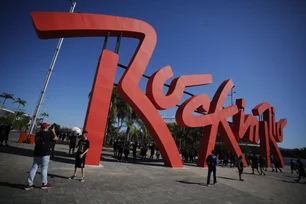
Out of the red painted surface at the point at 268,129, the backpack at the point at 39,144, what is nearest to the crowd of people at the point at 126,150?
the backpack at the point at 39,144

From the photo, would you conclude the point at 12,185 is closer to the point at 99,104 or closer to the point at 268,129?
the point at 99,104

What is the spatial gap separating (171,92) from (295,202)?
8.15m

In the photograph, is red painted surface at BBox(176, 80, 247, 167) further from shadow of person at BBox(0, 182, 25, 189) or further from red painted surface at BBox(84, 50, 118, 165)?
shadow of person at BBox(0, 182, 25, 189)

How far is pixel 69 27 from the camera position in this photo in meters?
7.96

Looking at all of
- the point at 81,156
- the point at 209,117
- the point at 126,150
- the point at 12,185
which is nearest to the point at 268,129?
the point at 209,117

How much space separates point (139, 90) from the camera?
10125 mm

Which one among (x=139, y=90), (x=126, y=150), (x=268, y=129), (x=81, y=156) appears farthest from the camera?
(x=268, y=129)

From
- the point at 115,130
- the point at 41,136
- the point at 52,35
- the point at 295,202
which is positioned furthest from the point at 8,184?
the point at 115,130

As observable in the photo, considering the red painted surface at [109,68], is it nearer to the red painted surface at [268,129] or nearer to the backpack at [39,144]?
the backpack at [39,144]

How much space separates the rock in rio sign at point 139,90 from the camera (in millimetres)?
8281

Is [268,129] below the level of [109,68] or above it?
below

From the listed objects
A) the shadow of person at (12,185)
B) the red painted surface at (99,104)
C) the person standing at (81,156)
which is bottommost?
the shadow of person at (12,185)

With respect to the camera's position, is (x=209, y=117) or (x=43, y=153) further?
(x=209, y=117)

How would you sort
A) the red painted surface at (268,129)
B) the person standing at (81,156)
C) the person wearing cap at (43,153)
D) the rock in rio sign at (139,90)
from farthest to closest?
the red painted surface at (268,129), the rock in rio sign at (139,90), the person standing at (81,156), the person wearing cap at (43,153)
